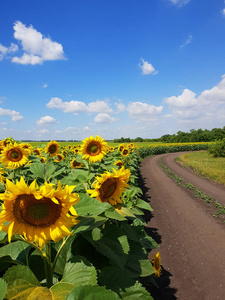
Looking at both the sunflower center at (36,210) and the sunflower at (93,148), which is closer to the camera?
the sunflower center at (36,210)

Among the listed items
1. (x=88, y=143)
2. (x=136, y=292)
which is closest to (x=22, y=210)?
(x=136, y=292)

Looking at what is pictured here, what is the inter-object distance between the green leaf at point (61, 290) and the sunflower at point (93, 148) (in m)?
2.77

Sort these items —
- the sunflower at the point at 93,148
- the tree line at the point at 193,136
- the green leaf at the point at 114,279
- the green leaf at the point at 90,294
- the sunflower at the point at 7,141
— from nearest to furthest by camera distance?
the green leaf at the point at 90,294 < the green leaf at the point at 114,279 < the sunflower at the point at 93,148 < the sunflower at the point at 7,141 < the tree line at the point at 193,136

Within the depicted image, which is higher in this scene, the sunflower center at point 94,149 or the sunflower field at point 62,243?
the sunflower center at point 94,149

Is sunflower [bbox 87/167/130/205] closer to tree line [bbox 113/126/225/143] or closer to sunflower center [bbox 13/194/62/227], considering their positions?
sunflower center [bbox 13/194/62/227]

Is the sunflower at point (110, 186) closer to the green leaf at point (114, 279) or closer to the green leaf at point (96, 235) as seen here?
the green leaf at point (96, 235)

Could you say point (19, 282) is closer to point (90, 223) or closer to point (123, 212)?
point (90, 223)

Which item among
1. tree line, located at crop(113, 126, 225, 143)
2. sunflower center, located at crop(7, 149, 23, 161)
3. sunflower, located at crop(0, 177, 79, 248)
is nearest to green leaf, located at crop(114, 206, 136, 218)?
sunflower, located at crop(0, 177, 79, 248)

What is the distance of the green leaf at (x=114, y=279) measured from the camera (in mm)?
1416

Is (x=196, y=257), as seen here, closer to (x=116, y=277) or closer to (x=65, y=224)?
(x=116, y=277)

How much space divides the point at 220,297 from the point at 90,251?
375 cm

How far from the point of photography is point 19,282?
121 centimetres

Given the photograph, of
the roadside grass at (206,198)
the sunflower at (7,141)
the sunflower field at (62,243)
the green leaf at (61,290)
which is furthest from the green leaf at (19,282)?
the roadside grass at (206,198)

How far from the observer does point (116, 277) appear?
1.46 metres
